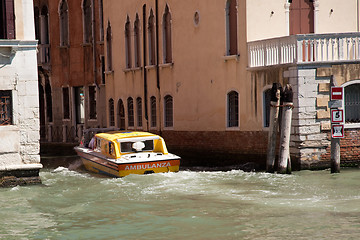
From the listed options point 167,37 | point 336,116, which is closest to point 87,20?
point 167,37

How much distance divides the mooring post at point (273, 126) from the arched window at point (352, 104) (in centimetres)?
205

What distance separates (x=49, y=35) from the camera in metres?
30.9

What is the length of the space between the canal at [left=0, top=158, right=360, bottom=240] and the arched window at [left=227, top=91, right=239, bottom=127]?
2938 mm

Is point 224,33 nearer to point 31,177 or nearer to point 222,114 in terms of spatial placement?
point 222,114

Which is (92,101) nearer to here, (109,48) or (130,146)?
(109,48)

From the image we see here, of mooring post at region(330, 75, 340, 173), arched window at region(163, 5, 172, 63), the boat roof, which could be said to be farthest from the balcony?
arched window at region(163, 5, 172, 63)

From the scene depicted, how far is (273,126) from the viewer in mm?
16281

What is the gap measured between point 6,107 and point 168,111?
354 inches

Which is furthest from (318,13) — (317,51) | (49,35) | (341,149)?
(49,35)

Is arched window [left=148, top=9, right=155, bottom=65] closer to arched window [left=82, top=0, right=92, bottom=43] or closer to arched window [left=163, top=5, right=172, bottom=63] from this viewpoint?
arched window [left=163, top=5, right=172, bottom=63]

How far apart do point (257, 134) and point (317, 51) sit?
2.70 meters

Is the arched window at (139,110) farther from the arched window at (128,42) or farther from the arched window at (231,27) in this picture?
the arched window at (231,27)

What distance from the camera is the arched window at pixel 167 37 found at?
2277 cm

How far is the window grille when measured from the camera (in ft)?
48.3
